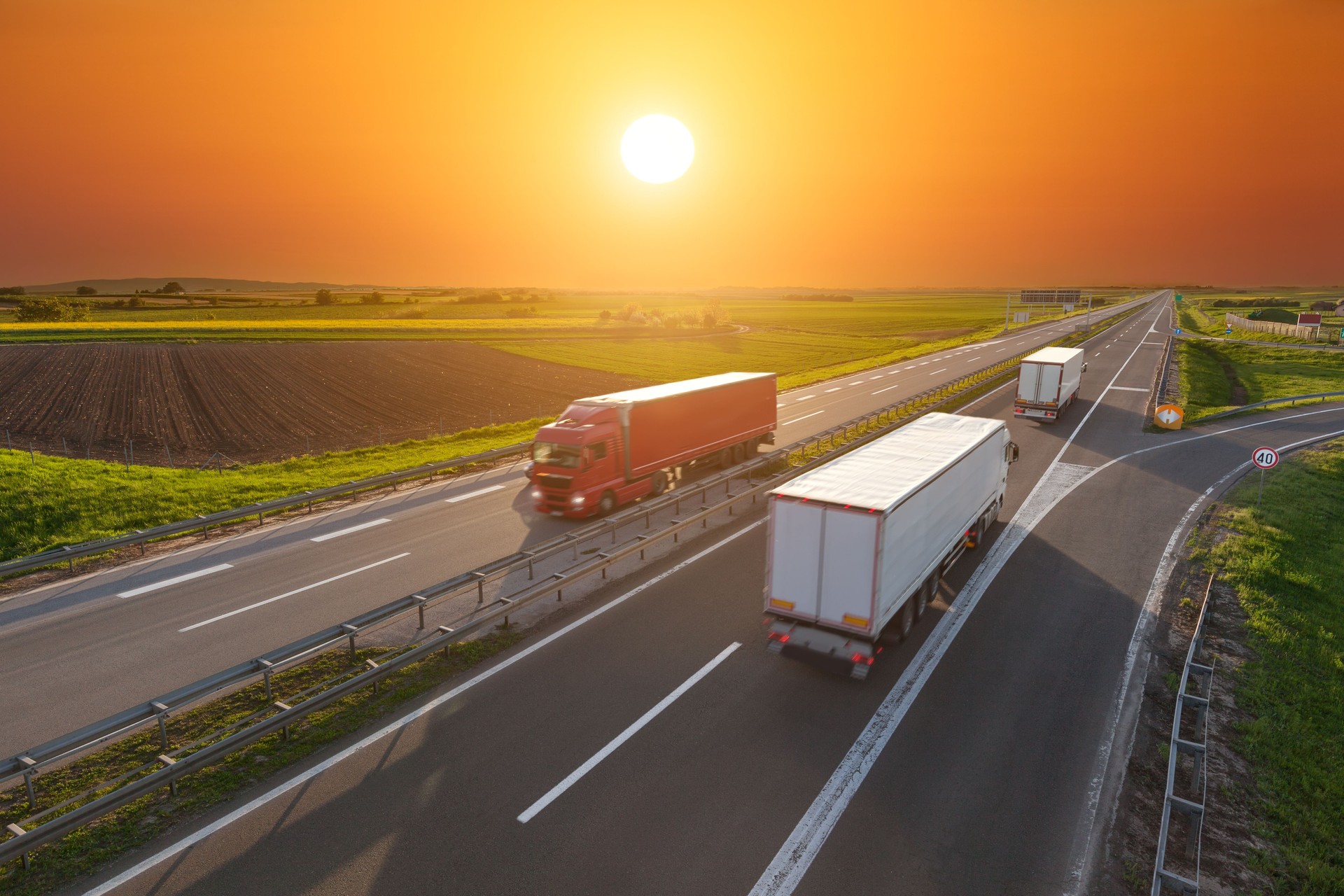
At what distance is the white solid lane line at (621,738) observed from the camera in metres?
8.50

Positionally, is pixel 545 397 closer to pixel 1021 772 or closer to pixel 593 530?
pixel 593 530

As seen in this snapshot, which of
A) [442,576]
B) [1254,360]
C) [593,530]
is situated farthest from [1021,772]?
[1254,360]

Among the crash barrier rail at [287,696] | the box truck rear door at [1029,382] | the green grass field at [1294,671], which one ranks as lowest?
the green grass field at [1294,671]

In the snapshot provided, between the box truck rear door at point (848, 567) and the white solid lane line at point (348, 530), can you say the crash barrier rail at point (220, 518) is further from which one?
the box truck rear door at point (848, 567)

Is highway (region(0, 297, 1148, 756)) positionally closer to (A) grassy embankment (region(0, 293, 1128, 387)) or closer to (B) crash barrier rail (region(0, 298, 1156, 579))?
(B) crash barrier rail (region(0, 298, 1156, 579))

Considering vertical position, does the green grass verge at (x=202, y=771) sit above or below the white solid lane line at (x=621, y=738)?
below

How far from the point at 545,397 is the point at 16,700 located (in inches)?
1515

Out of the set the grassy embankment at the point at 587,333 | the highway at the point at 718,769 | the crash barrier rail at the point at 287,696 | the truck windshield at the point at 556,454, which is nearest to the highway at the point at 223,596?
the crash barrier rail at the point at 287,696

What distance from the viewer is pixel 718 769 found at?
30.2ft

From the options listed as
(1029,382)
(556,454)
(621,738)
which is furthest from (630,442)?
(1029,382)

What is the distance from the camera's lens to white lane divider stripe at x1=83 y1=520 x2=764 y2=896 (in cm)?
753

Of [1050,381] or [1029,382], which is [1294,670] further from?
[1029,382]

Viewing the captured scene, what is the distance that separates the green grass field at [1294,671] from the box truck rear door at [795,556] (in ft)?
20.3

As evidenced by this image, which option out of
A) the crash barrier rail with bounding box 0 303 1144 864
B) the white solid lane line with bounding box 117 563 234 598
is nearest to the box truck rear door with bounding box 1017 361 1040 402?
the crash barrier rail with bounding box 0 303 1144 864
